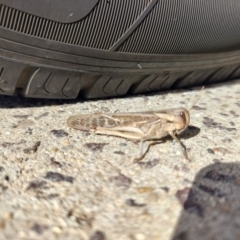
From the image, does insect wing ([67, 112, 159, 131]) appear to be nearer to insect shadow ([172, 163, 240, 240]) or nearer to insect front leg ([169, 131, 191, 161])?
insect front leg ([169, 131, 191, 161])

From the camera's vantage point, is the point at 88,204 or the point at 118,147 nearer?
the point at 88,204

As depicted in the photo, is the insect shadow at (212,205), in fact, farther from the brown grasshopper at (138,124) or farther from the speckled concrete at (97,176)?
the brown grasshopper at (138,124)

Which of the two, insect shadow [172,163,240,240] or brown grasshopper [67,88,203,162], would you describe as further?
brown grasshopper [67,88,203,162]

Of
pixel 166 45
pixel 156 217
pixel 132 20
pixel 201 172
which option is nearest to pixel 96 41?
pixel 132 20

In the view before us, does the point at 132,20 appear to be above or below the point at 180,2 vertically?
below

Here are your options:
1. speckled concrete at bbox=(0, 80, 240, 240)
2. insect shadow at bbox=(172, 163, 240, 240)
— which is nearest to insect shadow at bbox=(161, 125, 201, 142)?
speckled concrete at bbox=(0, 80, 240, 240)

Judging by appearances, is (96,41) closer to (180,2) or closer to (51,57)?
(51,57)

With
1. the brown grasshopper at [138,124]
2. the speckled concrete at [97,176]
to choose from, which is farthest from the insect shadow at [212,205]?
the brown grasshopper at [138,124]
